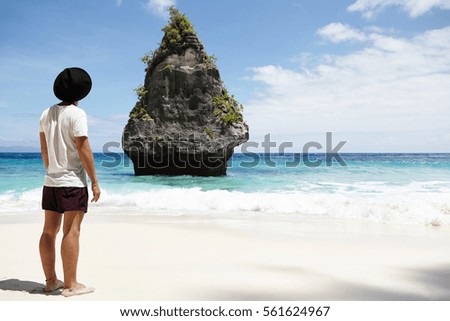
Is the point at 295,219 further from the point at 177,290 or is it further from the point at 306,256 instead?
the point at 177,290

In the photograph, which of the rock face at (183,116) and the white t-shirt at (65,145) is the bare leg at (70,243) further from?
the rock face at (183,116)

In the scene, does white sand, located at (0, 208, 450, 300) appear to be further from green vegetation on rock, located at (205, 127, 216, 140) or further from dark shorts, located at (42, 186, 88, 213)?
green vegetation on rock, located at (205, 127, 216, 140)

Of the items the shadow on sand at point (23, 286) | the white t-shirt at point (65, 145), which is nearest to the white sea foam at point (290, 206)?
the shadow on sand at point (23, 286)

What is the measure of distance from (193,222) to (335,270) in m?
3.83

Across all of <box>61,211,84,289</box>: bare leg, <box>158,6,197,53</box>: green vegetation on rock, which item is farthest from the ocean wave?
<box>158,6,197,53</box>: green vegetation on rock

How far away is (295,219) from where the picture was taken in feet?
27.0

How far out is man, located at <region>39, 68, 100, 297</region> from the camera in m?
→ 3.19

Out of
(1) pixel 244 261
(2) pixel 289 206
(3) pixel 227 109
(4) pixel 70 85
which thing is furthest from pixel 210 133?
(4) pixel 70 85

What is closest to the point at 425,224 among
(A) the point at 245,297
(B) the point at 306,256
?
(B) the point at 306,256

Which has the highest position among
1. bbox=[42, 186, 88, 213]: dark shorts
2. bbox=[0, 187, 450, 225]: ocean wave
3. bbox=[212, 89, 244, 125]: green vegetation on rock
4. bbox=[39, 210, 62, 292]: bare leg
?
bbox=[212, 89, 244, 125]: green vegetation on rock

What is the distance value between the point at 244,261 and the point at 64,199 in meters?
2.34

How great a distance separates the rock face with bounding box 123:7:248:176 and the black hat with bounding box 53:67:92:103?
55.7 feet

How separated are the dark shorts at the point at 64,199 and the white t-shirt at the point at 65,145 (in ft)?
0.14

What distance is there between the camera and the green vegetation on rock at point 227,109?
2069 cm
